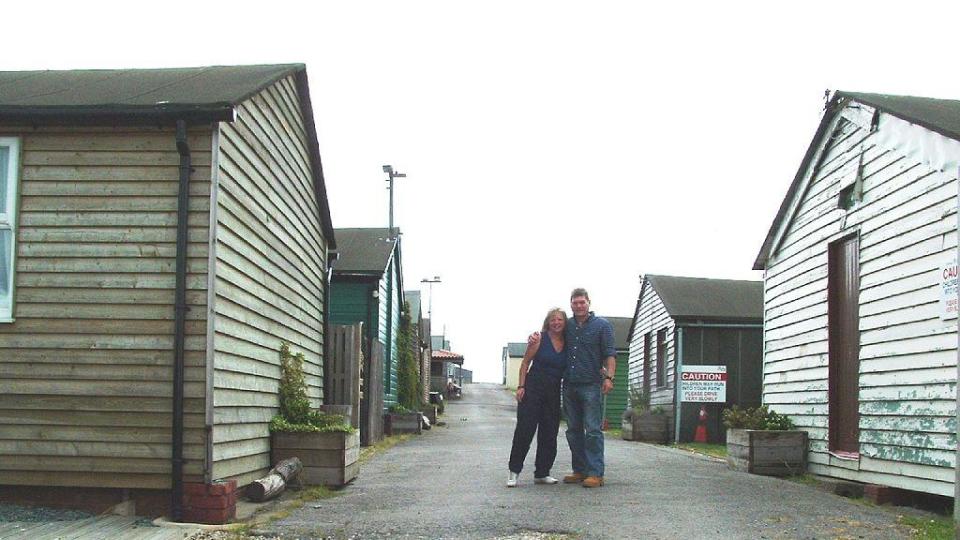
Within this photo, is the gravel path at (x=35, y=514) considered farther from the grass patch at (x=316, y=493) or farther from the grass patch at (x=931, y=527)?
the grass patch at (x=931, y=527)

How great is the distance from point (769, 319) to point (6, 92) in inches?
402

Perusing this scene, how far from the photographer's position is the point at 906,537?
6.93 m

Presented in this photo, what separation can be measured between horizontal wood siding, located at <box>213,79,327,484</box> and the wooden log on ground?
0.58 feet

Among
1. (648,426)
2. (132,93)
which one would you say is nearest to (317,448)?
(132,93)

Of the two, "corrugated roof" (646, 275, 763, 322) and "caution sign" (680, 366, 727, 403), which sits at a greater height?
"corrugated roof" (646, 275, 763, 322)

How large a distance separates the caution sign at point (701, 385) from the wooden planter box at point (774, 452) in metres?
11.0

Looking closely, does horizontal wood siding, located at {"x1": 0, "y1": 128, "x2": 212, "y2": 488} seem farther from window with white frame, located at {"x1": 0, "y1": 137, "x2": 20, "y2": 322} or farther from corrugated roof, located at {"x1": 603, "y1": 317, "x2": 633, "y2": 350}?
corrugated roof, located at {"x1": 603, "y1": 317, "x2": 633, "y2": 350}

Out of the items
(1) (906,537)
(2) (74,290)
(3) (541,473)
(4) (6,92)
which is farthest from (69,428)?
(1) (906,537)

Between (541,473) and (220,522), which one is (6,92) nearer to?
(220,522)

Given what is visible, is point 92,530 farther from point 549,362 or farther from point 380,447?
point 380,447

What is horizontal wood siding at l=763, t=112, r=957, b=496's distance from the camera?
28.0 feet

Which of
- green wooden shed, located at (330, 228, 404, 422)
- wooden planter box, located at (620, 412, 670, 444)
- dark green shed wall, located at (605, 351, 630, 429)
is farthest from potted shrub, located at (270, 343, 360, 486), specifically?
dark green shed wall, located at (605, 351, 630, 429)

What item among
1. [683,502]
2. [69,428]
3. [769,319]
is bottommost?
[683,502]

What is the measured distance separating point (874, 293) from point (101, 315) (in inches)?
297
